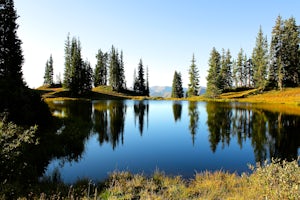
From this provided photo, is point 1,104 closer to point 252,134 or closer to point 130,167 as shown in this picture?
point 130,167

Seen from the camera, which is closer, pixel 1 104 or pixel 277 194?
pixel 277 194

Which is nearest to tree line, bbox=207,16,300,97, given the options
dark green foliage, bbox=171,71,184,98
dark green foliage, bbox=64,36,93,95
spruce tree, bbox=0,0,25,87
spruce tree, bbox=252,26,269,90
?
spruce tree, bbox=252,26,269,90

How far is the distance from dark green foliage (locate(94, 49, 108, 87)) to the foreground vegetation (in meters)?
120

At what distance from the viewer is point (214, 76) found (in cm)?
10262

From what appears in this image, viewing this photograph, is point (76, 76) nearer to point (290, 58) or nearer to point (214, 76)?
point (214, 76)

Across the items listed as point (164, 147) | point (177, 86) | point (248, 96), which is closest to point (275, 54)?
point (248, 96)

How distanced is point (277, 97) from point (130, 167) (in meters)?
73.9

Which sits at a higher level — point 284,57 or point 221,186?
point 284,57

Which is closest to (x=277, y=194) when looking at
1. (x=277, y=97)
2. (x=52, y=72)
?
(x=277, y=97)

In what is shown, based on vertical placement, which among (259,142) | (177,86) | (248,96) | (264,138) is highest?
(177,86)

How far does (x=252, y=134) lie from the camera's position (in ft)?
87.6

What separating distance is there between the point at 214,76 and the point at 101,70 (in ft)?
202

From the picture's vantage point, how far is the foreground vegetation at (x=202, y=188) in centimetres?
625

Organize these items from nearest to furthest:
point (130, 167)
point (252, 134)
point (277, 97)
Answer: point (130, 167) < point (252, 134) < point (277, 97)
